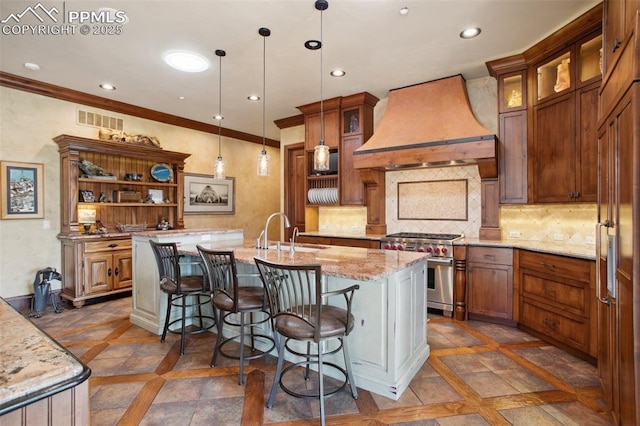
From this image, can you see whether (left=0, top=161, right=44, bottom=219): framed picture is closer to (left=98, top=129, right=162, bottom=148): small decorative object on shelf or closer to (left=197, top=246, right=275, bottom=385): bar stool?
(left=98, top=129, right=162, bottom=148): small decorative object on shelf

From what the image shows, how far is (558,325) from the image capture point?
2994mm

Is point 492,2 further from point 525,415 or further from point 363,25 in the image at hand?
point 525,415

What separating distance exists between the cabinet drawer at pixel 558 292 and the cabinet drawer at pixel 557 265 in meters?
0.07

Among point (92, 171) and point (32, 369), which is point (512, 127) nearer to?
point (32, 369)

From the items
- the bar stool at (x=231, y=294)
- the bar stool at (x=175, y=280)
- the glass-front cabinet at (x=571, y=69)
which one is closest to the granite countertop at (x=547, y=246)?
the glass-front cabinet at (x=571, y=69)

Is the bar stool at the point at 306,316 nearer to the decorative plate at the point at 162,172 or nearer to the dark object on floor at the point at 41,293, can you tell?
the dark object on floor at the point at 41,293

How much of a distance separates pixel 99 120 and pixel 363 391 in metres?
5.26

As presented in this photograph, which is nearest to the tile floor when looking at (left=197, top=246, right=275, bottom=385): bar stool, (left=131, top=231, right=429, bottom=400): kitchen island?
(left=131, top=231, right=429, bottom=400): kitchen island

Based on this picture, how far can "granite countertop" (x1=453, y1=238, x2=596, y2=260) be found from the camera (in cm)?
283

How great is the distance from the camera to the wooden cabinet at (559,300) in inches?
107

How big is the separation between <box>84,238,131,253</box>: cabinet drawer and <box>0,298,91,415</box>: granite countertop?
398 centimetres

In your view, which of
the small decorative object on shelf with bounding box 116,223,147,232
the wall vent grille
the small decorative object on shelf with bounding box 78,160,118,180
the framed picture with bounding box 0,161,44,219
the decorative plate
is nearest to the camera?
the framed picture with bounding box 0,161,44,219

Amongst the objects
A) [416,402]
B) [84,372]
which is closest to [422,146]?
[416,402]

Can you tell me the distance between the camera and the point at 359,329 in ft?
7.75
